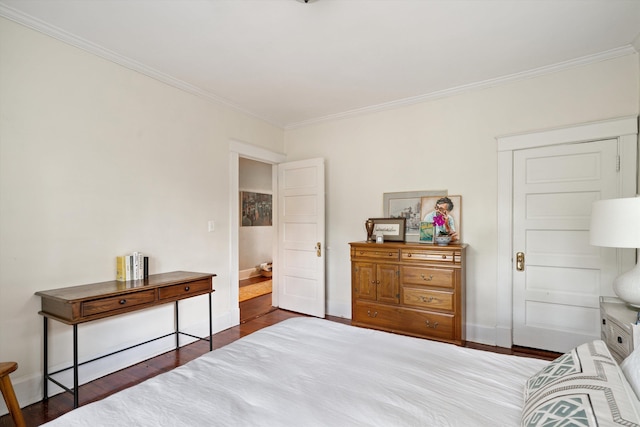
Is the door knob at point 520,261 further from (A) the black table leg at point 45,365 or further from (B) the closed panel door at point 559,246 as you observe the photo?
(A) the black table leg at point 45,365

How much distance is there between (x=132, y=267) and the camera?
8.71ft

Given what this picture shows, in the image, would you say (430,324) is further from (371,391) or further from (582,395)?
(582,395)

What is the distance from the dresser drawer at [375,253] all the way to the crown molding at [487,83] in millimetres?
1745

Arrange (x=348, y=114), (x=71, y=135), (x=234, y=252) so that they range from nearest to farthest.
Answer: (x=71, y=135) < (x=234, y=252) < (x=348, y=114)

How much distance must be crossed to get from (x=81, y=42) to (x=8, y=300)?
197cm

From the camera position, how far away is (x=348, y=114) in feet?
13.3

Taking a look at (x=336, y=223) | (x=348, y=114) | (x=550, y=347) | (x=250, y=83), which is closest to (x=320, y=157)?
(x=348, y=114)

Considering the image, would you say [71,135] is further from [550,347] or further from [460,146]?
[550,347]

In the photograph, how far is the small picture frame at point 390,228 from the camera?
3580 millimetres

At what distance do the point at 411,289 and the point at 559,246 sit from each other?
4.66 ft

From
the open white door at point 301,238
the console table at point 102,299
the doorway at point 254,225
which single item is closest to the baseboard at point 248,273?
the doorway at point 254,225

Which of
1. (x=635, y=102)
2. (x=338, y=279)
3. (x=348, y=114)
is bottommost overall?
(x=338, y=279)

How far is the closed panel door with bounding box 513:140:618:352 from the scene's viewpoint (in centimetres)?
274

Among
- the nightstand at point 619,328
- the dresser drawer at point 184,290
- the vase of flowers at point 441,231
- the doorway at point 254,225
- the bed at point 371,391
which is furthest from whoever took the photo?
the doorway at point 254,225
